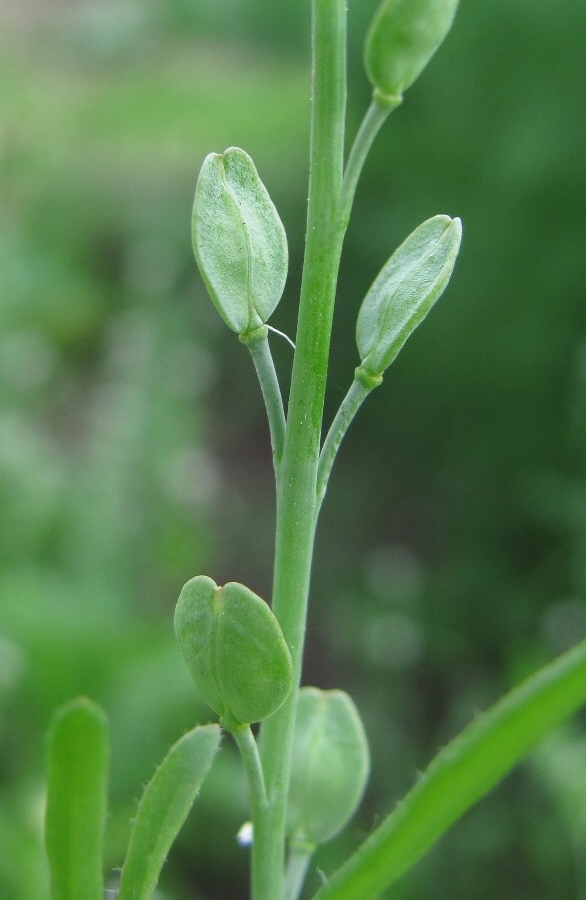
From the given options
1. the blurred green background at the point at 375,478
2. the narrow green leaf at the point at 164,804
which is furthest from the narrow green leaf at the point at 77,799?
the blurred green background at the point at 375,478

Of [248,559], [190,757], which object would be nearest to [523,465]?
[248,559]

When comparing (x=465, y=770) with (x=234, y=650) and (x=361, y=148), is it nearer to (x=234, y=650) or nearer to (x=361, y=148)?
(x=234, y=650)

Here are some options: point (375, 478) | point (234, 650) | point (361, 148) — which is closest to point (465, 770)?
point (234, 650)

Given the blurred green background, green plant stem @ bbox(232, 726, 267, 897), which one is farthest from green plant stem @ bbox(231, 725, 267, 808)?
the blurred green background

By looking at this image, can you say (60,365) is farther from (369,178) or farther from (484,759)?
(484,759)

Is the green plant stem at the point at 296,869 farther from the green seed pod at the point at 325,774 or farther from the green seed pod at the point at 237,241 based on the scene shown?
the green seed pod at the point at 237,241

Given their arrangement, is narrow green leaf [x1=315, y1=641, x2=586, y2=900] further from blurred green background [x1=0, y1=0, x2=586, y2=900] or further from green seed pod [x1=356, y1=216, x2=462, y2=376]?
blurred green background [x1=0, y1=0, x2=586, y2=900]

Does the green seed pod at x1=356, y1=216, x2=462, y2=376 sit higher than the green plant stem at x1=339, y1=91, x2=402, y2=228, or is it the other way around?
the green plant stem at x1=339, y1=91, x2=402, y2=228

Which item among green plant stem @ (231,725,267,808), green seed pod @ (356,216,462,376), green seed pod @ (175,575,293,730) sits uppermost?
green seed pod @ (356,216,462,376)
